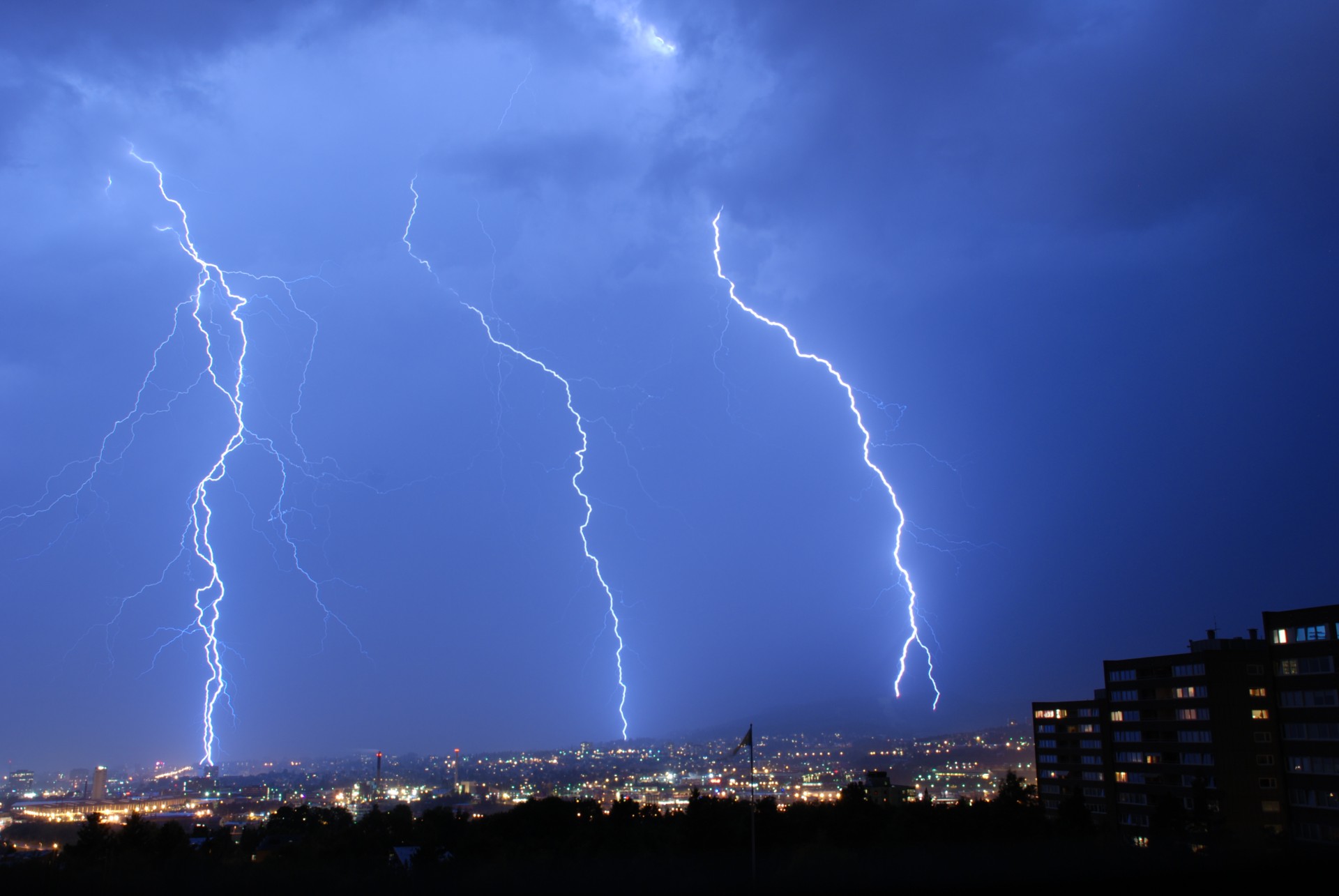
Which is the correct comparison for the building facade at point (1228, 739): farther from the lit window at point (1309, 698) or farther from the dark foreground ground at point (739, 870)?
the dark foreground ground at point (739, 870)

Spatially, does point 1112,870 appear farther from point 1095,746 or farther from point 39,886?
point 1095,746

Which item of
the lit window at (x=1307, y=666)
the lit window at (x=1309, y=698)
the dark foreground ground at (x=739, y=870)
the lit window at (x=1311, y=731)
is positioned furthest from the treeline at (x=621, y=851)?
the lit window at (x=1307, y=666)

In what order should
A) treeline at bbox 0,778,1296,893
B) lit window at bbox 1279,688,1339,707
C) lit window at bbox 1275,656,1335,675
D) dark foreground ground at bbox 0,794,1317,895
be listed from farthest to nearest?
lit window at bbox 1275,656,1335,675 < lit window at bbox 1279,688,1339,707 < treeline at bbox 0,778,1296,893 < dark foreground ground at bbox 0,794,1317,895

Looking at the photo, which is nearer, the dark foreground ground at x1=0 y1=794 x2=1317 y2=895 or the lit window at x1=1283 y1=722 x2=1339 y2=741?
the dark foreground ground at x1=0 y1=794 x2=1317 y2=895

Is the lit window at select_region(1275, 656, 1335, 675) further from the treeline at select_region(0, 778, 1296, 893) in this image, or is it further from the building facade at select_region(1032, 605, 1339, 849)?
the treeline at select_region(0, 778, 1296, 893)

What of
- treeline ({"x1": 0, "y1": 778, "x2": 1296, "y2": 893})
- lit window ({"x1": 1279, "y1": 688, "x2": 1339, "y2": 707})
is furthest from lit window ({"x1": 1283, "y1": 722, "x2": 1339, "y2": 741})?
treeline ({"x1": 0, "y1": 778, "x2": 1296, "y2": 893})

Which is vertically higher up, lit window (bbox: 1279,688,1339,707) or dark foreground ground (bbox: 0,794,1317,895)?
lit window (bbox: 1279,688,1339,707)

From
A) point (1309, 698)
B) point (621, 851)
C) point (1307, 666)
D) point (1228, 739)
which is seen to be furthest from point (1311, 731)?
point (621, 851)
